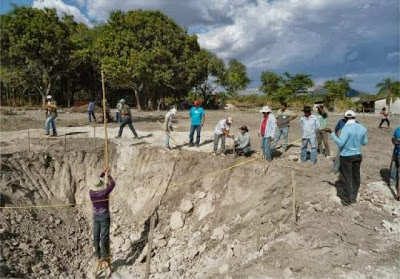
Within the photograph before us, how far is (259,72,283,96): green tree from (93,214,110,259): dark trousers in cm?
4340

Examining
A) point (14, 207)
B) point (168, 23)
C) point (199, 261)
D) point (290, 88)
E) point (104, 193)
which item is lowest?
point (199, 261)

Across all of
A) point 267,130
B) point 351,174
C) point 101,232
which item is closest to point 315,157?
point 267,130

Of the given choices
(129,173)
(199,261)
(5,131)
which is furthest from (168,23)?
(199,261)

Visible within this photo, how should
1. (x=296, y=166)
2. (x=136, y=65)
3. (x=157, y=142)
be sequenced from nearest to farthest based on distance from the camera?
(x=296, y=166)
(x=157, y=142)
(x=136, y=65)

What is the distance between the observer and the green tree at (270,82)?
49753mm

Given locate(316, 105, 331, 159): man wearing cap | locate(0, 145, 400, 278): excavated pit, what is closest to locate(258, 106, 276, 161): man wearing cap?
locate(0, 145, 400, 278): excavated pit

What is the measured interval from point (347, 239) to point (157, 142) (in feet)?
28.4

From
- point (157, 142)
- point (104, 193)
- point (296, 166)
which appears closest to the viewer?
point (104, 193)

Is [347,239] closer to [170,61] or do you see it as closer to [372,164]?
[372,164]

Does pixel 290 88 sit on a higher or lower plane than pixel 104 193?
higher

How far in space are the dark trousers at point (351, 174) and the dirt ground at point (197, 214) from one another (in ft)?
0.92

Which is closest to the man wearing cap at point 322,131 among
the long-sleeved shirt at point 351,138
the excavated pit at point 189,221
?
the excavated pit at point 189,221

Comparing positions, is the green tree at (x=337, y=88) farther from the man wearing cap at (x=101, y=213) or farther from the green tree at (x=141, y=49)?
the man wearing cap at (x=101, y=213)

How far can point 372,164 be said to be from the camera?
36.2ft
